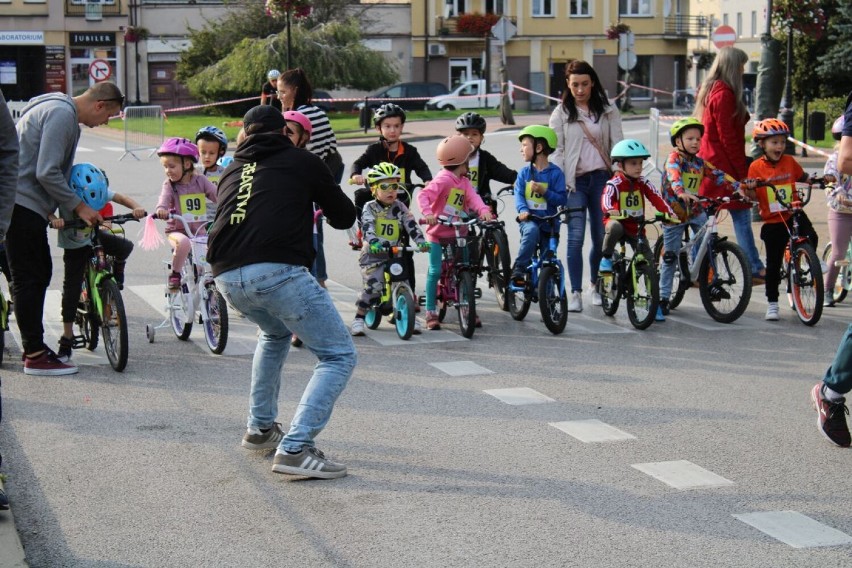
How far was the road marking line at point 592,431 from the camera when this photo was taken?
7024mm

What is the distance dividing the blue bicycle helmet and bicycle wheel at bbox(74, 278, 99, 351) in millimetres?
582

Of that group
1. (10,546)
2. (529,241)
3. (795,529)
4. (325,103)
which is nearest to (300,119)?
(529,241)

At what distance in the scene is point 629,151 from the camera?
400 inches

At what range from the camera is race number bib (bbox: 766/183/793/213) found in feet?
34.3

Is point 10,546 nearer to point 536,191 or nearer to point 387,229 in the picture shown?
point 387,229

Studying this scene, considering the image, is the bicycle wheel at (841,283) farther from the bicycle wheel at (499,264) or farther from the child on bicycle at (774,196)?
the bicycle wheel at (499,264)

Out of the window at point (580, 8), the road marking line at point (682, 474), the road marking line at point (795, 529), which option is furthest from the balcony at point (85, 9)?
A: the road marking line at point (795, 529)

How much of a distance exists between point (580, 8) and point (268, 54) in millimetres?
24194

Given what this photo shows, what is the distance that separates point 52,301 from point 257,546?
6973 millimetres

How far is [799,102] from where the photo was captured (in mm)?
37625

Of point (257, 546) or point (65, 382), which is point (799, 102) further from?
point (257, 546)

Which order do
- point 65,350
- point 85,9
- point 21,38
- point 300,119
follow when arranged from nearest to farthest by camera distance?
point 65,350 < point 300,119 < point 21,38 < point 85,9

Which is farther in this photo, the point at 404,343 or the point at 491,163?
the point at 491,163

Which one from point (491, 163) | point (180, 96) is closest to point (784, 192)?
point (491, 163)
